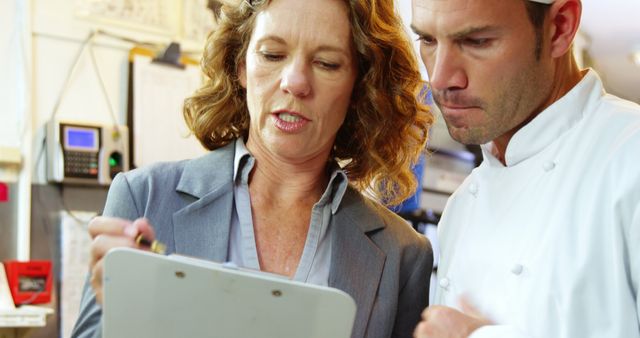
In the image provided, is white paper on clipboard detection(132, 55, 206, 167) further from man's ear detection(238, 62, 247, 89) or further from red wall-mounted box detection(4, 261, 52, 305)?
man's ear detection(238, 62, 247, 89)

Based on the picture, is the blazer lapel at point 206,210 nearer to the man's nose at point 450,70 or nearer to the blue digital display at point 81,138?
the man's nose at point 450,70

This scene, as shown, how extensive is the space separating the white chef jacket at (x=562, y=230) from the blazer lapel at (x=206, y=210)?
45 cm

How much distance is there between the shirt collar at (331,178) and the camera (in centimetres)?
163

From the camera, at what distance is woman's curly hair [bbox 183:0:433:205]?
1.66 meters

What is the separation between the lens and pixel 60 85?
10.8ft

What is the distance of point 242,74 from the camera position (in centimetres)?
170

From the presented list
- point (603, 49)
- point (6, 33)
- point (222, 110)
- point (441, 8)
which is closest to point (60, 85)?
point (6, 33)

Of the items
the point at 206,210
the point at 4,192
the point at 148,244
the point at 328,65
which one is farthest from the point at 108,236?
the point at 4,192

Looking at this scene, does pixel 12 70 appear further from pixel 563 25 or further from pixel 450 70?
pixel 563 25

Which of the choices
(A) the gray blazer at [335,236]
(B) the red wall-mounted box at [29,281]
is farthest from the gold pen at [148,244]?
(B) the red wall-mounted box at [29,281]

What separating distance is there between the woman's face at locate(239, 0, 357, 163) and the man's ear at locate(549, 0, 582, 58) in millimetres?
433

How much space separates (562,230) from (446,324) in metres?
0.24

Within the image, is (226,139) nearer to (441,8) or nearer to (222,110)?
(222,110)

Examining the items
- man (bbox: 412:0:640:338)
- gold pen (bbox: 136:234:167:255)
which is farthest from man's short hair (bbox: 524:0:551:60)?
gold pen (bbox: 136:234:167:255)
